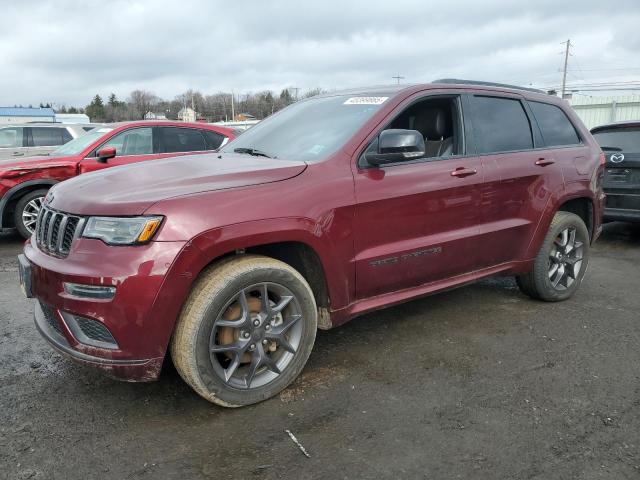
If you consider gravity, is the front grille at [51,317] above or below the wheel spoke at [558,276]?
above

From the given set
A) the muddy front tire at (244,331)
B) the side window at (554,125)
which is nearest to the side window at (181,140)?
the side window at (554,125)

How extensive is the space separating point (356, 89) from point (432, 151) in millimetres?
756

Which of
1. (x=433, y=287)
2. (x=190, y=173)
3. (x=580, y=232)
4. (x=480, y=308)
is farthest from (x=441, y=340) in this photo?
(x=190, y=173)

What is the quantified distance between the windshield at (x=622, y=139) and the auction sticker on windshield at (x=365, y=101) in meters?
4.85

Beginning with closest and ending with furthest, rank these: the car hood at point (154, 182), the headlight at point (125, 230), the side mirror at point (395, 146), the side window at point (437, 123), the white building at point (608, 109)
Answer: the headlight at point (125, 230), the car hood at point (154, 182), the side mirror at point (395, 146), the side window at point (437, 123), the white building at point (608, 109)

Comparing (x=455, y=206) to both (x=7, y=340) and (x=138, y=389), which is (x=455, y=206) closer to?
(x=138, y=389)

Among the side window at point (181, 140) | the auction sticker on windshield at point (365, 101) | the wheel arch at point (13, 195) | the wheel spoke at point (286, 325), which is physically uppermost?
the auction sticker on windshield at point (365, 101)

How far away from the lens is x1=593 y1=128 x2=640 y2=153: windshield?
22.0ft

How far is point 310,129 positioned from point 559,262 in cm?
251

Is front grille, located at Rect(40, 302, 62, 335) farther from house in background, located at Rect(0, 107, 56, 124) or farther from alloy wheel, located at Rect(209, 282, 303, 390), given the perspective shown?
house in background, located at Rect(0, 107, 56, 124)

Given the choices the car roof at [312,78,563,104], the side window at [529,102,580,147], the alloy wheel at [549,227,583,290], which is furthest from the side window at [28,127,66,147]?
the alloy wheel at [549,227,583,290]

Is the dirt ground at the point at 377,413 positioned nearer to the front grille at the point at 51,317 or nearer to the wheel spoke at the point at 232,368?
the wheel spoke at the point at 232,368

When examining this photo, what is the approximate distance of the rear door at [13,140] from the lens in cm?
1022

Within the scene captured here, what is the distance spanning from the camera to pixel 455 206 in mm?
3508
